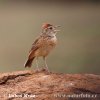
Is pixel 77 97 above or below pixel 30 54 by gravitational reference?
below

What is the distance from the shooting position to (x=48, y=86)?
3.46 meters

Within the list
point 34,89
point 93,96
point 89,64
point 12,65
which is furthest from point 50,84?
point 12,65

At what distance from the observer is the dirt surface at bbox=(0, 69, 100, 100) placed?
3312mm

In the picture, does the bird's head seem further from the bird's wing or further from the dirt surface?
the dirt surface

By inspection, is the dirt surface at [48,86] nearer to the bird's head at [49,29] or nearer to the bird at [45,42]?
the bird at [45,42]

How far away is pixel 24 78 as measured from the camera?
3699mm

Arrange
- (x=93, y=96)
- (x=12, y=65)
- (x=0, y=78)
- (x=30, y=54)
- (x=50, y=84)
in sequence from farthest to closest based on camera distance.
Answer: (x=12, y=65), (x=30, y=54), (x=0, y=78), (x=50, y=84), (x=93, y=96)

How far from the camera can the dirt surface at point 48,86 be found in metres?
3.31

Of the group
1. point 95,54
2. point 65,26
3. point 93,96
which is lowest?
point 93,96

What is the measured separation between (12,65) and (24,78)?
797mm

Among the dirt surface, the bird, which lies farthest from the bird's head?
the dirt surface

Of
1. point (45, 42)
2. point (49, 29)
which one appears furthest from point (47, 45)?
point (49, 29)

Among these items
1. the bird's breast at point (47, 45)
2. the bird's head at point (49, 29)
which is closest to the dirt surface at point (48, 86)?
the bird's breast at point (47, 45)

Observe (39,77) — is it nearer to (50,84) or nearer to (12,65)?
(50,84)
